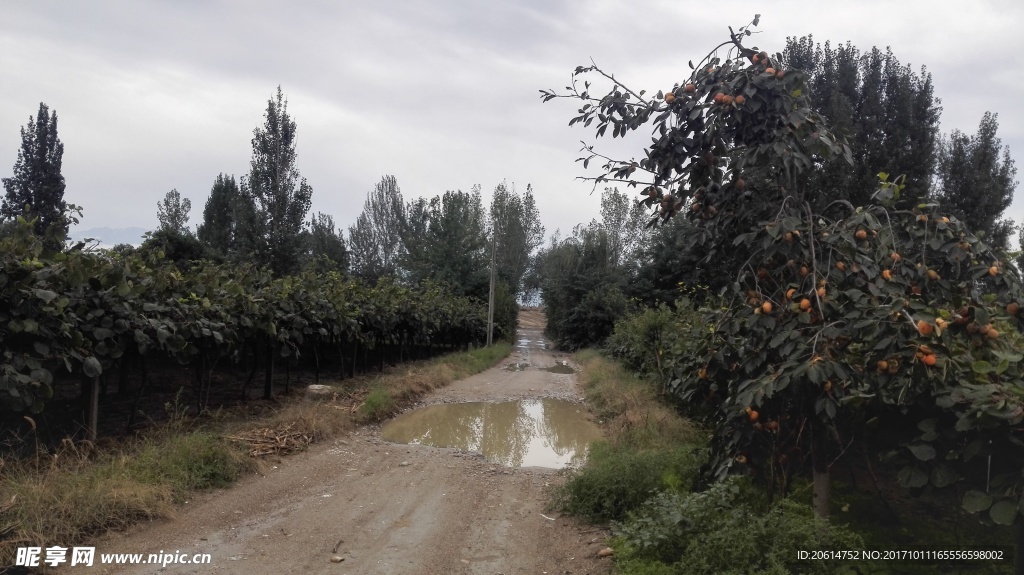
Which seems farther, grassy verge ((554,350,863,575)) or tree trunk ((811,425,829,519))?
tree trunk ((811,425,829,519))

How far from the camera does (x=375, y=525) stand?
20.0ft

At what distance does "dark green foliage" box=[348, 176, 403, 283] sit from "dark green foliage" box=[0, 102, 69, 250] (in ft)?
80.2

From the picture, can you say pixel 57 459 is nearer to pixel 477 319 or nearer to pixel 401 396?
pixel 401 396

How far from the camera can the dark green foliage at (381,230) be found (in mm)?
53800

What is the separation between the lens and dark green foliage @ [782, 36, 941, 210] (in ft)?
40.2

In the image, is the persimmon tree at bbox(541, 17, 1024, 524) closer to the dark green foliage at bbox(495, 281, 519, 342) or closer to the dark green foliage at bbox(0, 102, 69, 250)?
the dark green foliage at bbox(0, 102, 69, 250)

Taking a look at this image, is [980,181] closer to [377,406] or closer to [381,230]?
[377,406]

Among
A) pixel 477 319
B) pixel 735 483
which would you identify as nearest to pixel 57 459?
pixel 735 483

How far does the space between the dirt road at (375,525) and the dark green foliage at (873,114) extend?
8.32m

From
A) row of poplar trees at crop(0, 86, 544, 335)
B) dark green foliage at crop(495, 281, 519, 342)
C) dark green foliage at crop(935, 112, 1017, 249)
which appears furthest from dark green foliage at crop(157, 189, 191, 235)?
dark green foliage at crop(935, 112, 1017, 249)

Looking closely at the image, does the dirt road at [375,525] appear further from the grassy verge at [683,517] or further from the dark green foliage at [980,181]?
the dark green foliage at [980,181]

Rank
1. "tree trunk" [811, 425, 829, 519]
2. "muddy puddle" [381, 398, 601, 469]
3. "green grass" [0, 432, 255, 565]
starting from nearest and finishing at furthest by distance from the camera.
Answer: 1. "tree trunk" [811, 425, 829, 519]
2. "green grass" [0, 432, 255, 565]
3. "muddy puddle" [381, 398, 601, 469]

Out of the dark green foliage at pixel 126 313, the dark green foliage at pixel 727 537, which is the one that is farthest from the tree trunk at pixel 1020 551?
the dark green foliage at pixel 126 313

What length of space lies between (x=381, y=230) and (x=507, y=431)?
45024 millimetres
